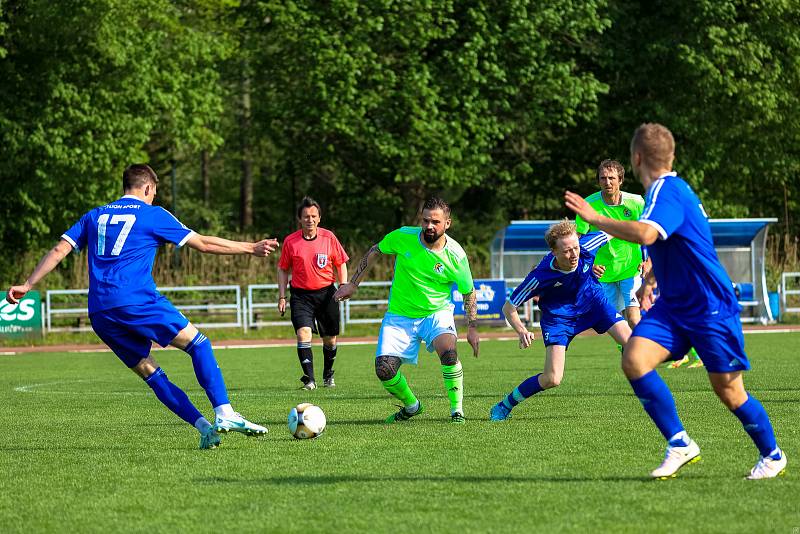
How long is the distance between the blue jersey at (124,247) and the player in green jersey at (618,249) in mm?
4461

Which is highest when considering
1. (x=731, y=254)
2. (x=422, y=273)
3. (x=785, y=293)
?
(x=422, y=273)

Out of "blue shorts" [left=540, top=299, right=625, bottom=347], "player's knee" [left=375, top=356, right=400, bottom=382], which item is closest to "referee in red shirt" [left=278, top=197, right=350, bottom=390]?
"player's knee" [left=375, top=356, right=400, bottom=382]

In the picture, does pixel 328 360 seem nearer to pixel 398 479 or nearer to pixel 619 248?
pixel 619 248

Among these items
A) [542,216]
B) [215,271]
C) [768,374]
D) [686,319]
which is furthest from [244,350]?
[542,216]

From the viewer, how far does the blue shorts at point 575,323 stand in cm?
1021

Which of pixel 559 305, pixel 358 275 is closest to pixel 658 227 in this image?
pixel 559 305

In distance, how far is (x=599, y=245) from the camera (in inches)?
439

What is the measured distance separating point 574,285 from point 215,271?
75.4ft

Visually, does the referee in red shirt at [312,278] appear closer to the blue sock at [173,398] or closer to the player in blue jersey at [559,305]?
the player in blue jersey at [559,305]

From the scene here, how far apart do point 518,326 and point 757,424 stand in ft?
11.0

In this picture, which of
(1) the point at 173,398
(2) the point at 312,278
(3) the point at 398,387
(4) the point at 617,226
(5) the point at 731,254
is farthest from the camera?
(5) the point at 731,254

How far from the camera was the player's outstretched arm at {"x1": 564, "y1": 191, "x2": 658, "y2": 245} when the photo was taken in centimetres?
629

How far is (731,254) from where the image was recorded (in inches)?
1156

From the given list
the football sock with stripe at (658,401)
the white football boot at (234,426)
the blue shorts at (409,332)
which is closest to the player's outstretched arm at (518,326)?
the blue shorts at (409,332)
